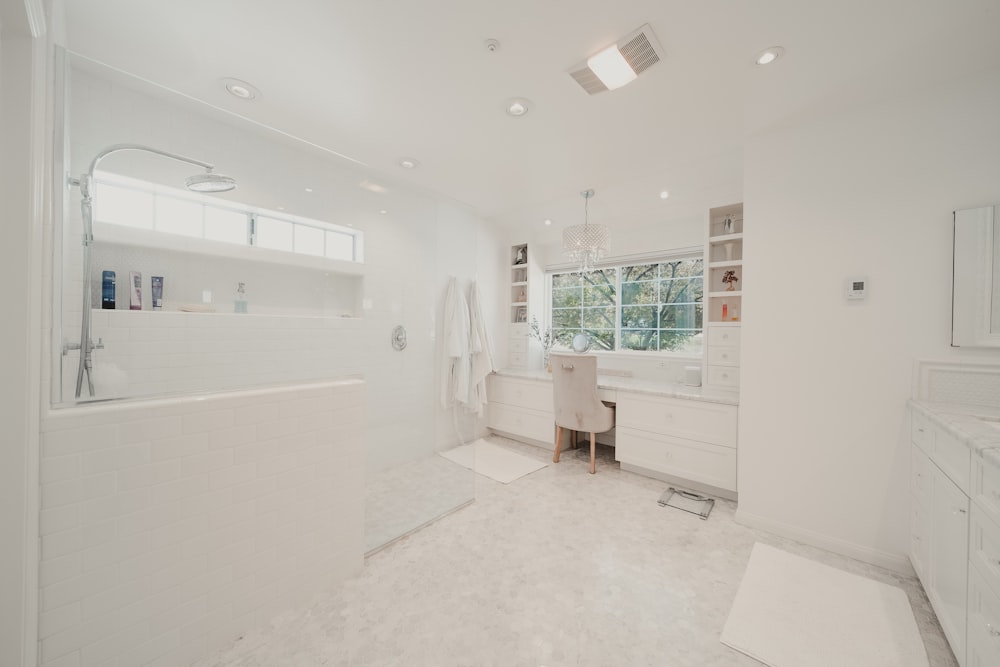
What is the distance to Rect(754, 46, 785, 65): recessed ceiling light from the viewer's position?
1.52 meters

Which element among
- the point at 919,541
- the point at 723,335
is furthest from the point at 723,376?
the point at 919,541

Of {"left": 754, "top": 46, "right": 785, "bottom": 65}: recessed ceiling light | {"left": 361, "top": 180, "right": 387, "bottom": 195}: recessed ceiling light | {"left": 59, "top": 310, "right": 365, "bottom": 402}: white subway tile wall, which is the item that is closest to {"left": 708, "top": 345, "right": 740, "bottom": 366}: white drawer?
{"left": 754, "top": 46, "right": 785, "bottom": 65}: recessed ceiling light

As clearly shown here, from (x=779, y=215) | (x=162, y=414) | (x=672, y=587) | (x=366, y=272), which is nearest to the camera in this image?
(x=162, y=414)

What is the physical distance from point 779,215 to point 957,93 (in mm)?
806

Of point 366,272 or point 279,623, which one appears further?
point 366,272

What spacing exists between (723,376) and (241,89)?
3.61 m

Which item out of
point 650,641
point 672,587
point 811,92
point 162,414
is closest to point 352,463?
point 162,414

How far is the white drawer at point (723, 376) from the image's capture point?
2.75 metres

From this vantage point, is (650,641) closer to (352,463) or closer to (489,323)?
(352,463)

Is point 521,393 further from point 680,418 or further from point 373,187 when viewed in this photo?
point 373,187

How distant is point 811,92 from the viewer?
5.89 feet

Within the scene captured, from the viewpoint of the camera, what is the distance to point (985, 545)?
1.06 metres

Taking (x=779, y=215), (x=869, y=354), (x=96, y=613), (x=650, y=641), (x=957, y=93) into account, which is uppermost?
(x=957, y=93)

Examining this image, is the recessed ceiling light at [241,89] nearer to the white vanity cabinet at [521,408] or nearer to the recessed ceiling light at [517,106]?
the recessed ceiling light at [517,106]
